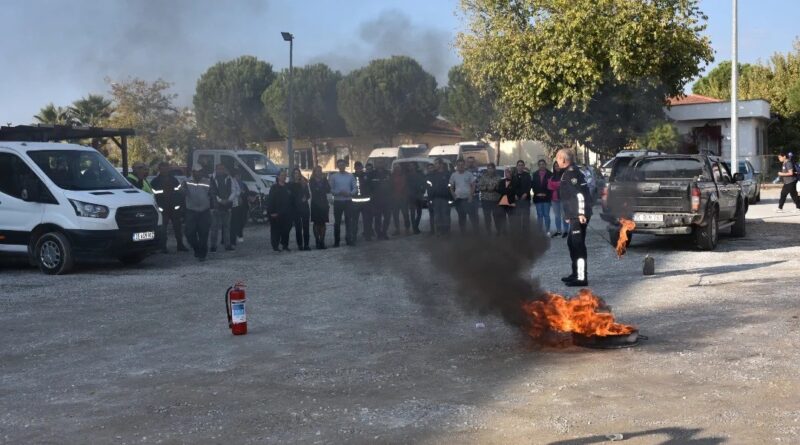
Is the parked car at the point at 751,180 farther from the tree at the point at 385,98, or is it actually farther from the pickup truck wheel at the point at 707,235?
the tree at the point at 385,98

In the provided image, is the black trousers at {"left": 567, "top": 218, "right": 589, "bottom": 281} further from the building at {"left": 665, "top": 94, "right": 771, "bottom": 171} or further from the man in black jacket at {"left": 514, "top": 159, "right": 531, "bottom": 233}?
the building at {"left": 665, "top": 94, "right": 771, "bottom": 171}

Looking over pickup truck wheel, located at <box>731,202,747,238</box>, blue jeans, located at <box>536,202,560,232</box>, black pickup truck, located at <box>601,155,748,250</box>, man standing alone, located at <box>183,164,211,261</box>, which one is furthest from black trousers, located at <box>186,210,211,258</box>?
pickup truck wheel, located at <box>731,202,747,238</box>

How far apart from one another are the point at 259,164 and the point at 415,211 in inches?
260

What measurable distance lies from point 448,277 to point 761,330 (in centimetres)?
365

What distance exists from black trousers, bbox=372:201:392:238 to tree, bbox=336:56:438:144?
3264cm

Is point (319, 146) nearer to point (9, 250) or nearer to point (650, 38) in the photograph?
point (650, 38)

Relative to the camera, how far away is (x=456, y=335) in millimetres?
8344

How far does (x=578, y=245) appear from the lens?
1110cm

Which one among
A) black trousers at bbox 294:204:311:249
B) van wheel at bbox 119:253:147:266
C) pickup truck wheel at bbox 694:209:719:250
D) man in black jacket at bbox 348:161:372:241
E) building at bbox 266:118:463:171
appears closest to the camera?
pickup truck wheel at bbox 694:209:719:250

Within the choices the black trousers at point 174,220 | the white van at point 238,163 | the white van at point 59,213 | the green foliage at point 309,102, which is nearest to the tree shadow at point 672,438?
the white van at point 59,213

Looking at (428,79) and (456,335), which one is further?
(428,79)

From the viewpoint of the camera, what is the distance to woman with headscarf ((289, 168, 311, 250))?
16609 mm

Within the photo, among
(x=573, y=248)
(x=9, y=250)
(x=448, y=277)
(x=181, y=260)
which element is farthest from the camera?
(x=181, y=260)

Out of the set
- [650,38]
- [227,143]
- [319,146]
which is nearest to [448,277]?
[650,38]
